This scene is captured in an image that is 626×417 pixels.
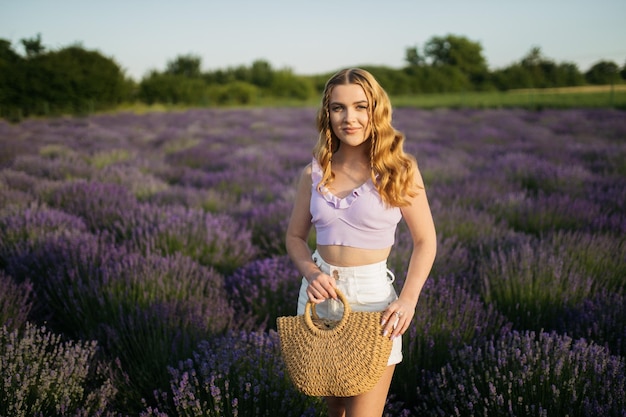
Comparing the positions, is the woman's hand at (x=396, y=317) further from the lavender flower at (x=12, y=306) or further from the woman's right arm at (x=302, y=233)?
the lavender flower at (x=12, y=306)

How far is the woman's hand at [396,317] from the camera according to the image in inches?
51.5

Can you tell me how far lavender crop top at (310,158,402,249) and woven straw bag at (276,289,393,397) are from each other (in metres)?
0.20

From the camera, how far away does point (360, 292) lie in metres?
1.45

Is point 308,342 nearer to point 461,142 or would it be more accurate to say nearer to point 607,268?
point 607,268

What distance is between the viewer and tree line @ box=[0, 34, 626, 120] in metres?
24.8

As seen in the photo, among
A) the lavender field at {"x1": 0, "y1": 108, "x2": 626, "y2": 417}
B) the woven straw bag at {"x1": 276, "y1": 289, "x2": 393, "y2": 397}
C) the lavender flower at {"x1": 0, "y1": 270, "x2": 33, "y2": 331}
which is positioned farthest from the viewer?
the lavender flower at {"x1": 0, "y1": 270, "x2": 33, "y2": 331}

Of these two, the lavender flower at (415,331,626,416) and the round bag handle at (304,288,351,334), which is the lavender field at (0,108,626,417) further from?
the round bag handle at (304,288,351,334)

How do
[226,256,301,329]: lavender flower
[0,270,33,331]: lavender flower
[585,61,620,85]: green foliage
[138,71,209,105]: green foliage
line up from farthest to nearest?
1. [138,71,209,105]: green foliage
2. [585,61,620,85]: green foliage
3. [226,256,301,329]: lavender flower
4. [0,270,33,331]: lavender flower

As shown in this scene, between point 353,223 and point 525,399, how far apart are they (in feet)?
3.30

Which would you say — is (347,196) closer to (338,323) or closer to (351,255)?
(351,255)

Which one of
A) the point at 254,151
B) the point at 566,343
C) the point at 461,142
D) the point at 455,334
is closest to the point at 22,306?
the point at 455,334

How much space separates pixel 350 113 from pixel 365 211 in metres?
0.30

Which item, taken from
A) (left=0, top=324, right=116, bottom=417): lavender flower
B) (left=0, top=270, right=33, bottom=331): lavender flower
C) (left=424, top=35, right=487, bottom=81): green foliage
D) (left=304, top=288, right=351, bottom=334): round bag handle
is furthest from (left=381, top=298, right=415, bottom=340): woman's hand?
(left=424, top=35, right=487, bottom=81): green foliage

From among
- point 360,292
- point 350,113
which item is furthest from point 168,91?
point 360,292
